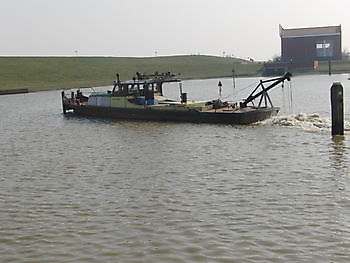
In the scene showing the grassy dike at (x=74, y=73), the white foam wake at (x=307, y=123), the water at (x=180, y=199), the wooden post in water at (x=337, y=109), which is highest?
the grassy dike at (x=74, y=73)

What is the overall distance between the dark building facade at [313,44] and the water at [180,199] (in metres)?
130

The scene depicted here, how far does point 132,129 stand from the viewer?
31719 millimetres

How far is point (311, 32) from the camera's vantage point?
498 ft

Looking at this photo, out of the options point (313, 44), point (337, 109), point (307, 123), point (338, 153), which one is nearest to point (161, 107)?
point (307, 123)

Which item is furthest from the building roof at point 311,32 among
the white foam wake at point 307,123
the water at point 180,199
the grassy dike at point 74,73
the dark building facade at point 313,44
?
the water at point 180,199

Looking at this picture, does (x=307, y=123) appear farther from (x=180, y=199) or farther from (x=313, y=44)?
(x=313, y=44)

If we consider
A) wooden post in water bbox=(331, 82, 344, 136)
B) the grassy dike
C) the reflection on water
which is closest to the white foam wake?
wooden post in water bbox=(331, 82, 344, 136)

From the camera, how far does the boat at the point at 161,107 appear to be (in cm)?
3181

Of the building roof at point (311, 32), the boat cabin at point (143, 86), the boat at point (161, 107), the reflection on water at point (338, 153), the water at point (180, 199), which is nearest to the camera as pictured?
the water at point (180, 199)

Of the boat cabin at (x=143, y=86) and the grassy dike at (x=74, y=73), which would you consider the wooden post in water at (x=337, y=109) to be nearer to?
the boat cabin at (x=143, y=86)

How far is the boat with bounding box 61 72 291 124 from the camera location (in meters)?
31.8

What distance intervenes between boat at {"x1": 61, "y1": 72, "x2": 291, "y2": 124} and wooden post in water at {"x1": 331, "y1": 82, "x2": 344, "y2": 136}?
7246 mm

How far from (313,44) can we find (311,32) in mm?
3883

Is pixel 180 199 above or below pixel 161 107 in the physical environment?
below
